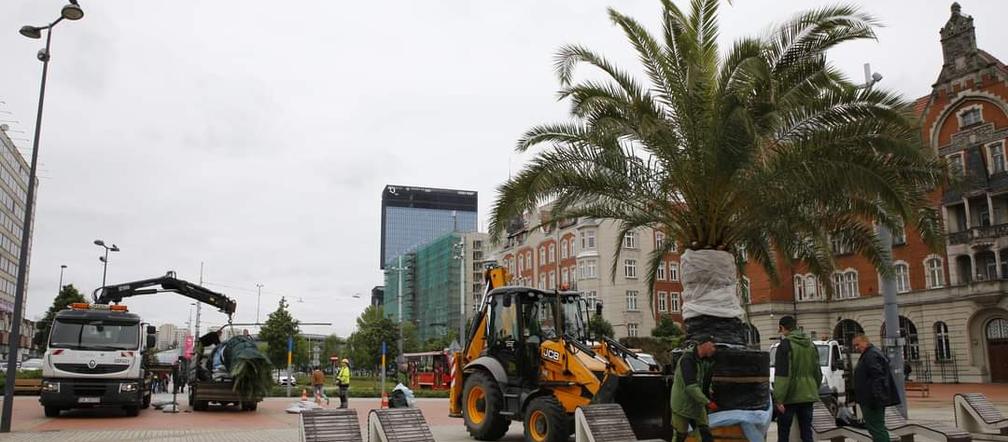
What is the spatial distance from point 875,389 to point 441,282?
115m

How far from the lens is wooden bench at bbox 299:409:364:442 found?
328 inches

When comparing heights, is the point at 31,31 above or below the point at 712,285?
above

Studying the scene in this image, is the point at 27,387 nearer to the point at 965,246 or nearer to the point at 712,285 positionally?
the point at 712,285

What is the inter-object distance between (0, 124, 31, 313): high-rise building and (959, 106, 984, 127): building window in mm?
76303

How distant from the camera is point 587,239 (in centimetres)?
6469

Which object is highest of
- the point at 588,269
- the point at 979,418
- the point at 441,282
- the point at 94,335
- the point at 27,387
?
the point at 441,282

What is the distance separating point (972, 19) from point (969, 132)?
6.40m

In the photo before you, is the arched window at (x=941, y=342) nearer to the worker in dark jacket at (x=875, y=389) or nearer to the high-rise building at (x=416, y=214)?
the worker in dark jacket at (x=875, y=389)

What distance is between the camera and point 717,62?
11.1 meters

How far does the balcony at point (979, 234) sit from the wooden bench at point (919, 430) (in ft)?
113

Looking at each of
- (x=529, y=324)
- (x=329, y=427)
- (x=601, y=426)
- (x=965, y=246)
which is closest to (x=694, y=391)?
(x=601, y=426)

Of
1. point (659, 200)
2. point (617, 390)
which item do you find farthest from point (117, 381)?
point (659, 200)

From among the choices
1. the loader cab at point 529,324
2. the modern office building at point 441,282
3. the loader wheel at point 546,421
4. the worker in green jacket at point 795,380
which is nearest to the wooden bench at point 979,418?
the worker in green jacket at point 795,380

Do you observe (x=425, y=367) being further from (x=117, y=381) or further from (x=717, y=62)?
(x=717, y=62)
